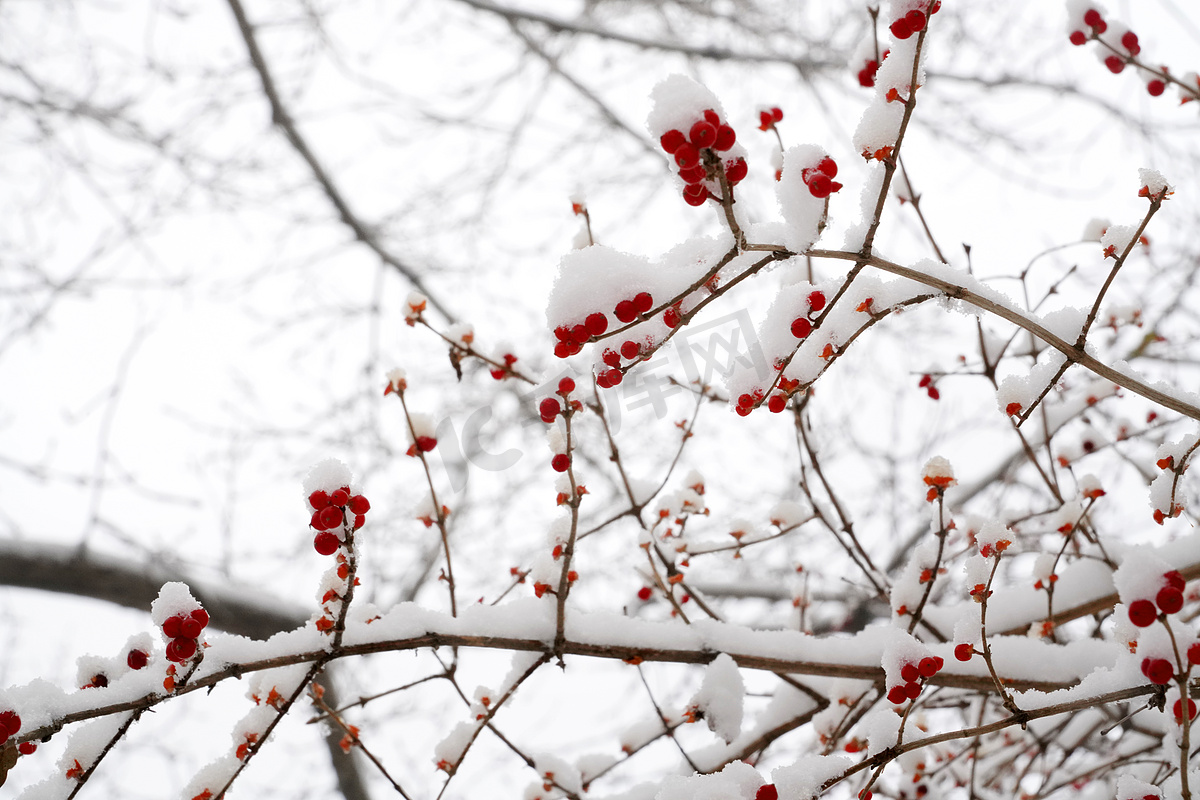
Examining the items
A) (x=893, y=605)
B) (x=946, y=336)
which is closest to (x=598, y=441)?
(x=946, y=336)

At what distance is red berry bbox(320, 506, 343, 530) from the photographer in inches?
39.1

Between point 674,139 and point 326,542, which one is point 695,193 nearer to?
point 674,139

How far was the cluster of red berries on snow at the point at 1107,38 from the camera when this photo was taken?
151cm

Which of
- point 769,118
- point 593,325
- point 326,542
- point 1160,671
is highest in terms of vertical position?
point 769,118

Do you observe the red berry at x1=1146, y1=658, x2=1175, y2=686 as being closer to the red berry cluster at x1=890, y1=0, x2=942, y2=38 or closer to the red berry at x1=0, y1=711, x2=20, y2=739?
the red berry cluster at x1=890, y1=0, x2=942, y2=38

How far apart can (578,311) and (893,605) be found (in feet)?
3.38

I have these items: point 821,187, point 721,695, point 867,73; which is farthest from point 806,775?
point 867,73

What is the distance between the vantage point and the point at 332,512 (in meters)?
1.00

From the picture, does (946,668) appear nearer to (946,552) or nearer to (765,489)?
(946,552)

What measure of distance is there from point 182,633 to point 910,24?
128 cm

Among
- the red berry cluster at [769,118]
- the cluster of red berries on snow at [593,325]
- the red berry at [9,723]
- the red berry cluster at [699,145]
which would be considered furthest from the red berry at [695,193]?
the red berry at [9,723]

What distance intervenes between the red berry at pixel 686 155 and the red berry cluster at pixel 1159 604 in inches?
27.1

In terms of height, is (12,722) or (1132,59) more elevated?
(1132,59)

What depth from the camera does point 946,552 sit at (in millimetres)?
1921
